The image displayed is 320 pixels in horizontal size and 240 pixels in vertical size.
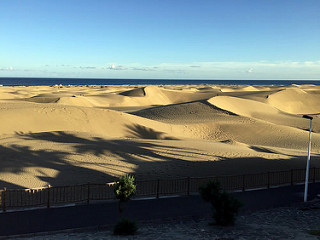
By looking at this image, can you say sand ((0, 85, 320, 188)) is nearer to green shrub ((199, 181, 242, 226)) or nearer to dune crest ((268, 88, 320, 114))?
green shrub ((199, 181, 242, 226))

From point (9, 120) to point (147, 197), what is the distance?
20.9 metres

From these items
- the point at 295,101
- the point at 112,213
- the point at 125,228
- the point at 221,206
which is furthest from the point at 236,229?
the point at 295,101

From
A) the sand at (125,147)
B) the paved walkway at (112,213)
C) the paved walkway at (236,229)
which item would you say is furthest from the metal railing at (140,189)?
the paved walkway at (236,229)

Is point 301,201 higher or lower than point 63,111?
lower

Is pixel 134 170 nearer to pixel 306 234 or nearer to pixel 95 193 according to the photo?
pixel 95 193

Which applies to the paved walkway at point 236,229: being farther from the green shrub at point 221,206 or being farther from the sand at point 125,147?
the sand at point 125,147

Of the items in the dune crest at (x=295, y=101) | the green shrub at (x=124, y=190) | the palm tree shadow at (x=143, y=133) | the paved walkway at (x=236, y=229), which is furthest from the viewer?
the dune crest at (x=295, y=101)

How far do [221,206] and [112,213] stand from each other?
4252mm

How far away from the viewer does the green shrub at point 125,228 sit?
12133 millimetres

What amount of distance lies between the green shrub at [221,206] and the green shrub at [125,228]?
3144 mm

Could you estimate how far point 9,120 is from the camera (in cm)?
3253

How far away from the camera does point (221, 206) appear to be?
13.3 metres

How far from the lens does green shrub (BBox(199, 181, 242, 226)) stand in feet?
43.5

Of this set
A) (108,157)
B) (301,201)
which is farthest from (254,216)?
(108,157)
